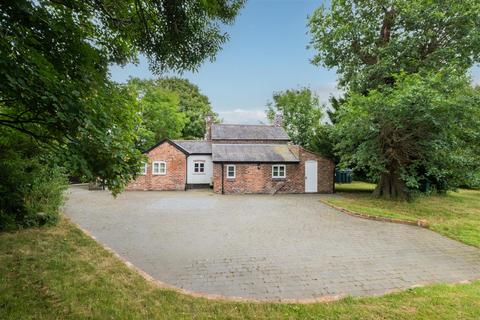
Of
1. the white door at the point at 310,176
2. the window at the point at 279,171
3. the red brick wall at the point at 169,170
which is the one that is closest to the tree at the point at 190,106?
the red brick wall at the point at 169,170

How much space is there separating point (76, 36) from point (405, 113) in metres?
12.2

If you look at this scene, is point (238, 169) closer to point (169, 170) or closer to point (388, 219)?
point (169, 170)

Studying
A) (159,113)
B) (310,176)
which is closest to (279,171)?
(310,176)

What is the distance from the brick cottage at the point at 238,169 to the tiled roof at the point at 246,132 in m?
2.98

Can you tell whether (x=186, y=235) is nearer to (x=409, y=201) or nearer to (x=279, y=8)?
(x=279, y=8)

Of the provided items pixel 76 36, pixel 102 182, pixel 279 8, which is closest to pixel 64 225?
pixel 102 182

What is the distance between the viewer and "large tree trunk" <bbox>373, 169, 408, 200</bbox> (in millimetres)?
14086

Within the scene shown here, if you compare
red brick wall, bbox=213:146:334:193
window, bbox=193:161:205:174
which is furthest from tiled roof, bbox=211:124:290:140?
red brick wall, bbox=213:146:334:193

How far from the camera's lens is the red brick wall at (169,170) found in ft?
62.4

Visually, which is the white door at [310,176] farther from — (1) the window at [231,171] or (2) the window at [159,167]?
(2) the window at [159,167]

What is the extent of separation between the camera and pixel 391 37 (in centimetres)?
1427

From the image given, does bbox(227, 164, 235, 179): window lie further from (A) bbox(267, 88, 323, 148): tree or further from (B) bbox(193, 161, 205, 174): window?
(A) bbox(267, 88, 323, 148): tree

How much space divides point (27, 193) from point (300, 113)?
30752 millimetres

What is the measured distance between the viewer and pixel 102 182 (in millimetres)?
3666
